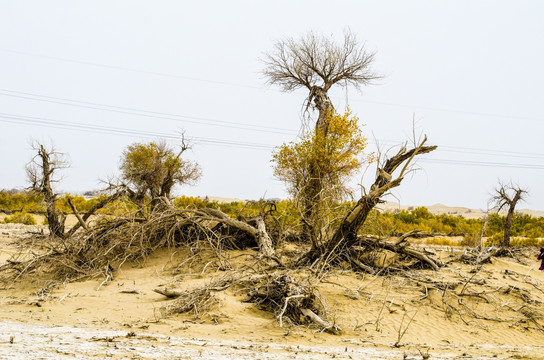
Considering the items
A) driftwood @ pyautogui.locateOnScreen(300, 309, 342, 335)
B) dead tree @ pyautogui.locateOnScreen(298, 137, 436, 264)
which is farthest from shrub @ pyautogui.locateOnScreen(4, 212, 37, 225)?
driftwood @ pyautogui.locateOnScreen(300, 309, 342, 335)

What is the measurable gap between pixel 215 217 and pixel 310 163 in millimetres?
9430

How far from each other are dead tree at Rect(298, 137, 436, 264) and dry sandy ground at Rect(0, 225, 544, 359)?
0.62m

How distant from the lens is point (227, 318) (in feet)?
22.7

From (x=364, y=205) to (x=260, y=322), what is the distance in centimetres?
363

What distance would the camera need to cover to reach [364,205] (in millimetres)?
9570

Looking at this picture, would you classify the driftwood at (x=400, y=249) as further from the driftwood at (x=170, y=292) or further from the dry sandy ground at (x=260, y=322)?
the driftwood at (x=170, y=292)

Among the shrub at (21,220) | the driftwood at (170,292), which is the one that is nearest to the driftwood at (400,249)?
the driftwood at (170,292)

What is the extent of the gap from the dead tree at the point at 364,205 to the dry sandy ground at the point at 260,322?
0.62 meters

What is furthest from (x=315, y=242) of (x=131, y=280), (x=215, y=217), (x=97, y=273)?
(x=97, y=273)

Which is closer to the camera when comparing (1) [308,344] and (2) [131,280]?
(1) [308,344]

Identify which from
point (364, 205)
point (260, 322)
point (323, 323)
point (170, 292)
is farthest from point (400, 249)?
point (170, 292)

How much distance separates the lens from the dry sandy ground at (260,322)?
5168mm

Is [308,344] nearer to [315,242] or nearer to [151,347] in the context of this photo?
[151,347]

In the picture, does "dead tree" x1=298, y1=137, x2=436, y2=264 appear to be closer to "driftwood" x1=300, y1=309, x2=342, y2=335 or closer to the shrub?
"driftwood" x1=300, y1=309, x2=342, y2=335
